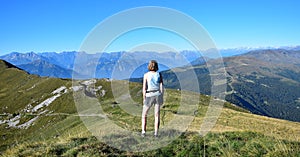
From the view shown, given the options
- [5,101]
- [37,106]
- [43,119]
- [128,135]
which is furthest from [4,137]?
[128,135]

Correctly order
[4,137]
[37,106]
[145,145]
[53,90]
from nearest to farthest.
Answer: [145,145]
[4,137]
[37,106]
[53,90]

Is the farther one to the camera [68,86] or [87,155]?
[68,86]

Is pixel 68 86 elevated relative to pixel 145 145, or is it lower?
lower

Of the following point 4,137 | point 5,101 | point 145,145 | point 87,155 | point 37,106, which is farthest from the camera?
point 5,101

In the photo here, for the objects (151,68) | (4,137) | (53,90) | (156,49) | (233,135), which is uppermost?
(156,49)

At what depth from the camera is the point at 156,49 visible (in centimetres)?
1422

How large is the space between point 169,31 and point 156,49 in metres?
1.18

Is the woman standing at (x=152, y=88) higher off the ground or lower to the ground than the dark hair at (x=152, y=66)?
lower

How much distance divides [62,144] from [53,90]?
152788 mm

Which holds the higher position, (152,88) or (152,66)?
(152,66)

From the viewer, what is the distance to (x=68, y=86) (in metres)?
152

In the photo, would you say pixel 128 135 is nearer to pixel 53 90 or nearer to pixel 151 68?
pixel 151 68

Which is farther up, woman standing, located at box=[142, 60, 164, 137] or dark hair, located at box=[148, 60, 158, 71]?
dark hair, located at box=[148, 60, 158, 71]

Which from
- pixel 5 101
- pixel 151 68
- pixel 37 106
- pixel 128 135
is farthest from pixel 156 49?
pixel 5 101
